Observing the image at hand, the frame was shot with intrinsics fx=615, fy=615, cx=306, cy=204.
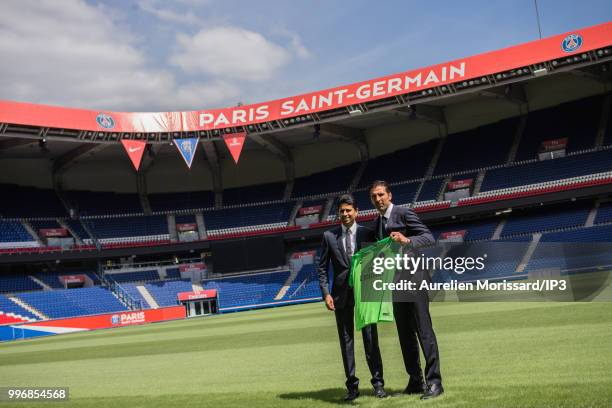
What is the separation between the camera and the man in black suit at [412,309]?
5.31 m

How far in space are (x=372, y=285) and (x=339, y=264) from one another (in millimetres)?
496

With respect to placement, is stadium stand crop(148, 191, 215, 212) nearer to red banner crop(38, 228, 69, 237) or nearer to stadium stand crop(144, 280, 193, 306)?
red banner crop(38, 228, 69, 237)

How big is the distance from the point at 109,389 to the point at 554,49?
31276 millimetres

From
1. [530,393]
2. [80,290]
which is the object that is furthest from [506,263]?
[80,290]

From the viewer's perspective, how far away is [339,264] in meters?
5.93

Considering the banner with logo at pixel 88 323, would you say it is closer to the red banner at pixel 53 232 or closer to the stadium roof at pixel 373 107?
the red banner at pixel 53 232

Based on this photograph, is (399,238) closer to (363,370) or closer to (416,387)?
(416,387)

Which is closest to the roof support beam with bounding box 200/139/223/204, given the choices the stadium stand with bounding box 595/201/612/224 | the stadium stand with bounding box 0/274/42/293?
the stadium stand with bounding box 0/274/42/293

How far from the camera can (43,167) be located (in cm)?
4562

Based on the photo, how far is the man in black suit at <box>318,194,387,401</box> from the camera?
18.9 feet

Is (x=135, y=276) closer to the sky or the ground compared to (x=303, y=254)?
closer to the ground

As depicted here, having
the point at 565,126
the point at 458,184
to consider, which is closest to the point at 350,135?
the point at 458,184

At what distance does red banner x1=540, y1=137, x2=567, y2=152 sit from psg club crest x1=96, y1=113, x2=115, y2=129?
2725cm

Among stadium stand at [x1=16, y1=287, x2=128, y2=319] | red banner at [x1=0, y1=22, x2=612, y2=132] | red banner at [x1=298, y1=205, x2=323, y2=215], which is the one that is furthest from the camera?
red banner at [x1=298, y1=205, x2=323, y2=215]
